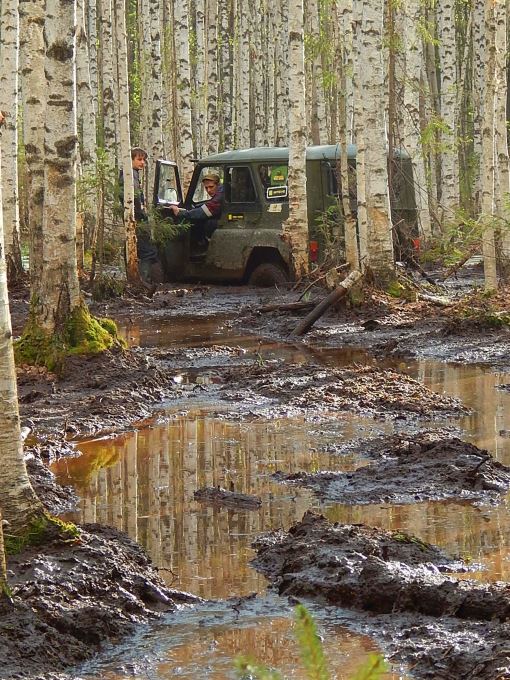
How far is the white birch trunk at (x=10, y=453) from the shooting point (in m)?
4.39

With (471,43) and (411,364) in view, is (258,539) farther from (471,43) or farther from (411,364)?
(471,43)

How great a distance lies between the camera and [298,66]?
16703mm

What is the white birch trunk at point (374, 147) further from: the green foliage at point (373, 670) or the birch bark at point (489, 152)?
the green foliage at point (373, 670)

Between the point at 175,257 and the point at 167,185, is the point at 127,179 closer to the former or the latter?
the point at 167,185

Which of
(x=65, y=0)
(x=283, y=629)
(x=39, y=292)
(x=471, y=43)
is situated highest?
(x=471, y=43)

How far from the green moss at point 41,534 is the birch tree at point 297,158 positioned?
39.5 feet

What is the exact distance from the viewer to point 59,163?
30.3 ft

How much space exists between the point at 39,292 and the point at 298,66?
8314 millimetres

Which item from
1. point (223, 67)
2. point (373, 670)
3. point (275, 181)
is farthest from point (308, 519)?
point (223, 67)

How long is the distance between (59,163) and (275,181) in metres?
8.18

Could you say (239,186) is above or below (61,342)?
above

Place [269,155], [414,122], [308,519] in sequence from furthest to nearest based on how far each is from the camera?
[414,122], [269,155], [308,519]

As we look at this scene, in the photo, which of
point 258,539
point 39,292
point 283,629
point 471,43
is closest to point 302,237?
point 39,292

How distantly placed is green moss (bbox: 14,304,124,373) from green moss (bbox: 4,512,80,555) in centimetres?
495
